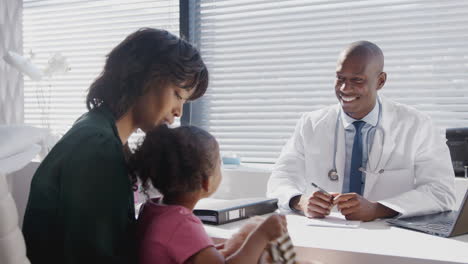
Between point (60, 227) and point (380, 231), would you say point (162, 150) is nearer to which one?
point (60, 227)

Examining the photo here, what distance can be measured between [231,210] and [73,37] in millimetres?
2590

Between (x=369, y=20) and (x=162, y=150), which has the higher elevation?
(x=369, y=20)

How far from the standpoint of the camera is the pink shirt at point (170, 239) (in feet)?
3.85

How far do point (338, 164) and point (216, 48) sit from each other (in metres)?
1.35

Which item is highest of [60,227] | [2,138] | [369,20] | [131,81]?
[369,20]

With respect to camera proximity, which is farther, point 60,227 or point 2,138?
point 2,138

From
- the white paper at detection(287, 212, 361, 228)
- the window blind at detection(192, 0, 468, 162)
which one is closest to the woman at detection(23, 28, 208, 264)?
the white paper at detection(287, 212, 361, 228)

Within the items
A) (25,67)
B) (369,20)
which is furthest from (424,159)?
(25,67)

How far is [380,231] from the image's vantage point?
150 cm

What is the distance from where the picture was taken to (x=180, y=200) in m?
1.32

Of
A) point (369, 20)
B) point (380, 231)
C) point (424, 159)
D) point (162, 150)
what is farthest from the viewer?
point (369, 20)

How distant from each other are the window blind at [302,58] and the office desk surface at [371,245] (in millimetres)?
1476

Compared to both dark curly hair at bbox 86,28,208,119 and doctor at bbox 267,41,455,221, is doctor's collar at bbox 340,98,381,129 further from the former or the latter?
dark curly hair at bbox 86,28,208,119

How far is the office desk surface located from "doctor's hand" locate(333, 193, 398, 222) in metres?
0.10
